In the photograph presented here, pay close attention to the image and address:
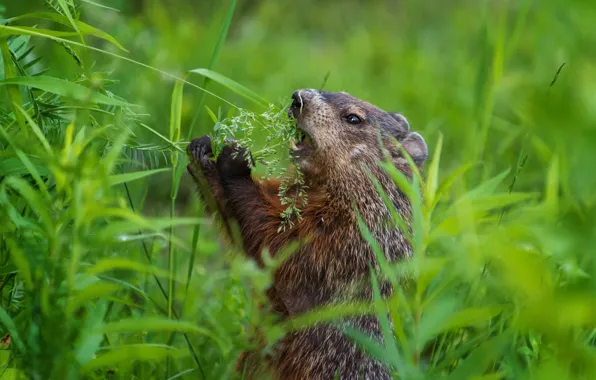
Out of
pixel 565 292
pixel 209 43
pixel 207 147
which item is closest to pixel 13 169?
pixel 207 147

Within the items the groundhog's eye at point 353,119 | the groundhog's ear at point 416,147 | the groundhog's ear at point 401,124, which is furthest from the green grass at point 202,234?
the groundhog's eye at point 353,119

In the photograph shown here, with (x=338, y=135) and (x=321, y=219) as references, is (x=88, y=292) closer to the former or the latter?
(x=321, y=219)

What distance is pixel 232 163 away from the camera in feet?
12.9

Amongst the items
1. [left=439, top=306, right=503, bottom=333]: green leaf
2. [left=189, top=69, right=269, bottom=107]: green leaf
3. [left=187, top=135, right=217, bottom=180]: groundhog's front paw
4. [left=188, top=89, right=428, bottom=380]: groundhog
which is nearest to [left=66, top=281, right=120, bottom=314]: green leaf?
[left=439, top=306, right=503, bottom=333]: green leaf

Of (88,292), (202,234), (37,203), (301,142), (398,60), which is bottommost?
(202,234)

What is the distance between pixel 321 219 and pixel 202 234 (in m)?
1.71

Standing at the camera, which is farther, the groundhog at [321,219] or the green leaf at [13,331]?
the groundhog at [321,219]

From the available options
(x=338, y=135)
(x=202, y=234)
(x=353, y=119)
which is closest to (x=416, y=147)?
(x=353, y=119)

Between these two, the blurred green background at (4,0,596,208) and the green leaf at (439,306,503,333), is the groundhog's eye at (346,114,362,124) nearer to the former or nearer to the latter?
the blurred green background at (4,0,596,208)

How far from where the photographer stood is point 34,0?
4793mm

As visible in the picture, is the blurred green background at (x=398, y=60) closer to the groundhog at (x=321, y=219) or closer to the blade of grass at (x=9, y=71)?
the groundhog at (x=321, y=219)

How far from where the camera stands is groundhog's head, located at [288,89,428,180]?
387cm

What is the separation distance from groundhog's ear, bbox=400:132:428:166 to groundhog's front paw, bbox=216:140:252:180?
85 centimetres

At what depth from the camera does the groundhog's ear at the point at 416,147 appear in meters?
4.28
